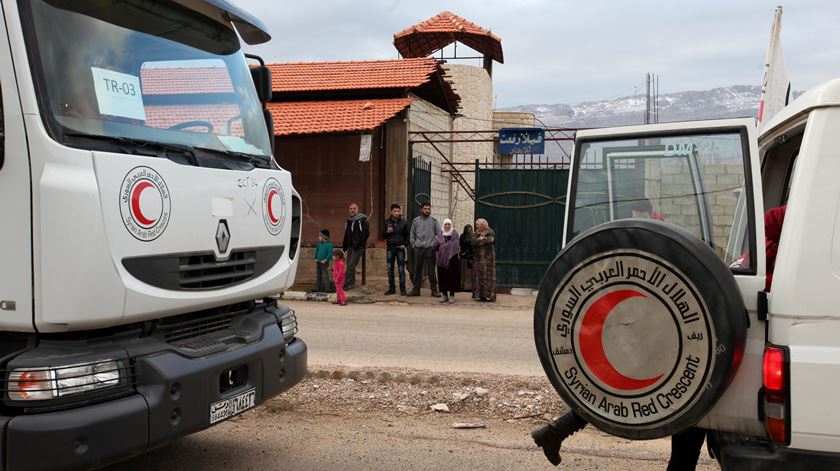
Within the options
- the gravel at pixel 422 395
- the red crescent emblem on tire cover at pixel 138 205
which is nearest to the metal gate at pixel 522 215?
the gravel at pixel 422 395

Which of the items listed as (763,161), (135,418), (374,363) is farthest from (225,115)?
(374,363)

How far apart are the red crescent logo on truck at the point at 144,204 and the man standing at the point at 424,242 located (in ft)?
34.5

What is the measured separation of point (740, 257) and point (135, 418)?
8.72 ft

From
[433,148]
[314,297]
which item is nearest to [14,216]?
[314,297]

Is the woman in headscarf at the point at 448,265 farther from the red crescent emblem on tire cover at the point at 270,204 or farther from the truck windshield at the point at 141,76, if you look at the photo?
the red crescent emblem on tire cover at the point at 270,204

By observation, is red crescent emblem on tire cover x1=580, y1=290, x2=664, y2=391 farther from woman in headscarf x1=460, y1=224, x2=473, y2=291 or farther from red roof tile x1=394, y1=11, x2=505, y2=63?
red roof tile x1=394, y1=11, x2=505, y2=63

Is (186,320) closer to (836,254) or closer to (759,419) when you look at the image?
(759,419)

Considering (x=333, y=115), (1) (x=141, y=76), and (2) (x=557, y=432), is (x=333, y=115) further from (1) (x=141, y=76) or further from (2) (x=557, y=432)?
(2) (x=557, y=432)

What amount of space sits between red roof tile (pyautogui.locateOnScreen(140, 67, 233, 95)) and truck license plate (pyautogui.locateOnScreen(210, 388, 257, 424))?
165cm

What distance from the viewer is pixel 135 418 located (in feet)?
10.2

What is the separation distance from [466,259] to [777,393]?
11.7 metres

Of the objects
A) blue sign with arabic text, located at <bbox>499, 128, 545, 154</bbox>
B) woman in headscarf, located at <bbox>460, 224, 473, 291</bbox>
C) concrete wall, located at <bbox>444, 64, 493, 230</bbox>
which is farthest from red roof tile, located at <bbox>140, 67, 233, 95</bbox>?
concrete wall, located at <bbox>444, 64, 493, 230</bbox>

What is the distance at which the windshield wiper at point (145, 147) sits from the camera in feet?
10.5

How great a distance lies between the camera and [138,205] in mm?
3199
